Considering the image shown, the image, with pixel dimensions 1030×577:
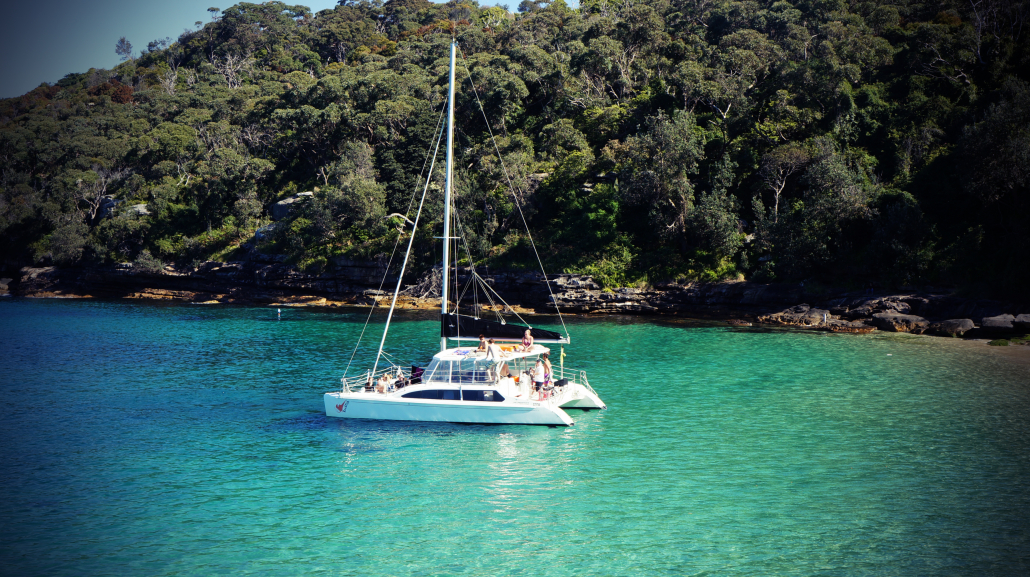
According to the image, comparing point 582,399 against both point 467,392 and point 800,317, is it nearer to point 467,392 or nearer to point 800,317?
point 467,392

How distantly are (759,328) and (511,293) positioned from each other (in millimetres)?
23705

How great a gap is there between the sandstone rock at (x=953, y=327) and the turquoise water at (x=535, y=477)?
8091 mm

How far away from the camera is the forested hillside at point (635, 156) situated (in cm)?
5012

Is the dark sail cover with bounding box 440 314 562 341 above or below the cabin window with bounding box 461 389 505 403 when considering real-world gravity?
above

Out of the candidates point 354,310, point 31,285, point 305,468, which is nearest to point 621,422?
point 305,468

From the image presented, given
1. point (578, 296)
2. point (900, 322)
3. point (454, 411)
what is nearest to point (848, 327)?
point (900, 322)

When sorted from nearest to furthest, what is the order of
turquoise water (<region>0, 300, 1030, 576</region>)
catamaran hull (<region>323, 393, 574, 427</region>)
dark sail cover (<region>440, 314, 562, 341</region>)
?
turquoise water (<region>0, 300, 1030, 576</region>) → catamaran hull (<region>323, 393, 574, 427</region>) → dark sail cover (<region>440, 314, 562, 341</region>)

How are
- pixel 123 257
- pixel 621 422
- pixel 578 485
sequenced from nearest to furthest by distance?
pixel 578 485, pixel 621 422, pixel 123 257

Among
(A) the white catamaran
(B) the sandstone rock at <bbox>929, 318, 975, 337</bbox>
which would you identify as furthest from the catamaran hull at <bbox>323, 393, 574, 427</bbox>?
(B) the sandstone rock at <bbox>929, 318, 975, 337</bbox>

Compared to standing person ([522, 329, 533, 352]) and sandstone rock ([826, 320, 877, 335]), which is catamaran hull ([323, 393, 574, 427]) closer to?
standing person ([522, 329, 533, 352])

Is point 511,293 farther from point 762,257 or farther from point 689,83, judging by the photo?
point 689,83

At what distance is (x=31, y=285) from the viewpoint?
251 ft

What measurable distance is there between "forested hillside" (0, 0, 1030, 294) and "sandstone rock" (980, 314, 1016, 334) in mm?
3368

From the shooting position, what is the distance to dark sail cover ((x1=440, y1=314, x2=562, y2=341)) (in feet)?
84.2
